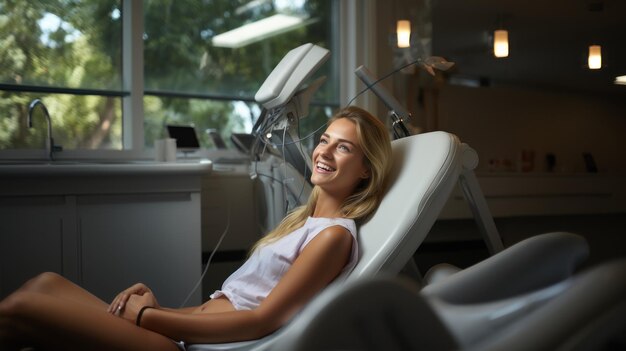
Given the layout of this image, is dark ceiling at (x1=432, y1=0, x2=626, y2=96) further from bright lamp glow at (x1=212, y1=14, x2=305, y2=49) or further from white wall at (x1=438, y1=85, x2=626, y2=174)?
bright lamp glow at (x1=212, y1=14, x2=305, y2=49)

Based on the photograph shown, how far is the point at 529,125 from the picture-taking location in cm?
414

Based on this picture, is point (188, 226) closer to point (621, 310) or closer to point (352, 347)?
point (352, 347)

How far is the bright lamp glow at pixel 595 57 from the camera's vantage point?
3740mm

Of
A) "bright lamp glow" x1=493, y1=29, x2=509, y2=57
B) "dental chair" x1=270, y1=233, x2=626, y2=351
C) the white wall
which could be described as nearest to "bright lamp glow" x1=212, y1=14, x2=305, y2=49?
the white wall

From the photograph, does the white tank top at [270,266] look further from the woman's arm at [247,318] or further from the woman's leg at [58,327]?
the woman's leg at [58,327]

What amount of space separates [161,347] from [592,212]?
3.45 meters

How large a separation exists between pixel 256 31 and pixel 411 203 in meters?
2.30

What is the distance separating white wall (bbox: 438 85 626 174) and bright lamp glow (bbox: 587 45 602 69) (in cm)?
21

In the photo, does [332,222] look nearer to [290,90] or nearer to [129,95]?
[290,90]

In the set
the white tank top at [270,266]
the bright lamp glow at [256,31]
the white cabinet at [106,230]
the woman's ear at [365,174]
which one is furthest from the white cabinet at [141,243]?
the bright lamp glow at [256,31]

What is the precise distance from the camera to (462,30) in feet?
13.0

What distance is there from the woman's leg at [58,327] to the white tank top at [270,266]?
295 millimetres

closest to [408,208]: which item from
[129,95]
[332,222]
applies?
[332,222]

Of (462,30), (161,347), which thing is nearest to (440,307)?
(161,347)
